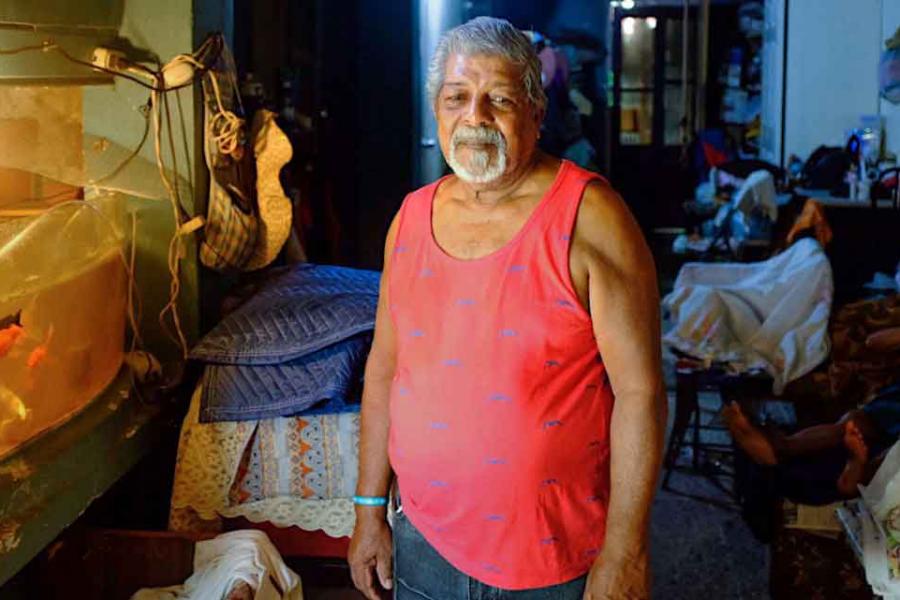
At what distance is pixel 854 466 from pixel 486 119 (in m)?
1.86

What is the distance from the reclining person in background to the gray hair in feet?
5.82

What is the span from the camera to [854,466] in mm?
3125

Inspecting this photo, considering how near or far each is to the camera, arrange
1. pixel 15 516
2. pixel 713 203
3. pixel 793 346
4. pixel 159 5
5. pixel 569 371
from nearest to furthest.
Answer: pixel 569 371, pixel 15 516, pixel 159 5, pixel 793 346, pixel 713 203

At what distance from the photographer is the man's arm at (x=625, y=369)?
5.45 ft

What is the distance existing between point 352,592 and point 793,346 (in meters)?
2.24

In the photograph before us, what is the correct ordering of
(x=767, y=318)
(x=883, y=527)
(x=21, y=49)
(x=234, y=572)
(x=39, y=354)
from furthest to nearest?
(x=767, y=318) < (x=883, y=527) < (x=21, y=49) < (x=234, y=572) < (x=39, y=354)

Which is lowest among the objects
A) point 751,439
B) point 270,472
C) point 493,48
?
point 751,439

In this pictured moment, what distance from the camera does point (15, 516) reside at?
2102mm

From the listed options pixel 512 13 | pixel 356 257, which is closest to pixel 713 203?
pixel 512 13

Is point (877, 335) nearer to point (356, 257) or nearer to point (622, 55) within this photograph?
point (356, 257)

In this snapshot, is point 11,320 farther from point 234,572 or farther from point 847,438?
point 847,438

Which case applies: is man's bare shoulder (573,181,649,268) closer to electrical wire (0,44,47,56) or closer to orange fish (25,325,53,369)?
orange fish (25,325,53,369)

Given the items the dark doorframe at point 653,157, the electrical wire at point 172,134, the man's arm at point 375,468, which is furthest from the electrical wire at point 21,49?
the dark doorframe at point 653,157

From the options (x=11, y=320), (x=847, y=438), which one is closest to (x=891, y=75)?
(x=847, y=438)
